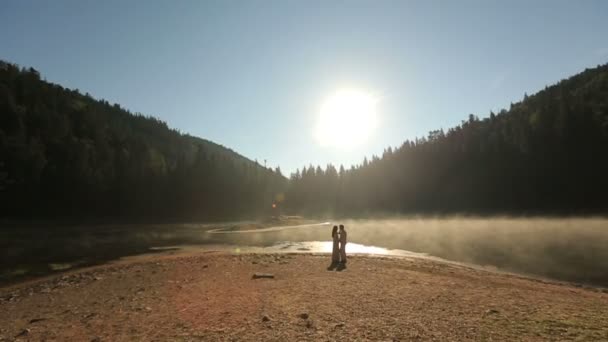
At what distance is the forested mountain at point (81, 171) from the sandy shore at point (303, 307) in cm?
8028

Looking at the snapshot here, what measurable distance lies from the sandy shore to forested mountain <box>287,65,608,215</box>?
2965 inches

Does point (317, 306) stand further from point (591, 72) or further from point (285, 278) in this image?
point (591, 72)

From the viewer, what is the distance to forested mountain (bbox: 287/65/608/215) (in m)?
81.2

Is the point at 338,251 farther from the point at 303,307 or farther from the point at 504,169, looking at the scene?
the point at 504,169

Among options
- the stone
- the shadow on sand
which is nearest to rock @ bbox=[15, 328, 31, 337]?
the stone

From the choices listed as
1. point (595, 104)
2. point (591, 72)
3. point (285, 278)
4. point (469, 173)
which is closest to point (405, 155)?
point (469, 173)

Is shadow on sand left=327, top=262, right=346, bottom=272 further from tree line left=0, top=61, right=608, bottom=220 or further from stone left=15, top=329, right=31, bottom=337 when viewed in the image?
tree line left=0, top=61, right=608, bottom=220

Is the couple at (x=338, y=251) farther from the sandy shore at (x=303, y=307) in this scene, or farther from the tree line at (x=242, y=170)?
the tree line at (x=242, y=170)

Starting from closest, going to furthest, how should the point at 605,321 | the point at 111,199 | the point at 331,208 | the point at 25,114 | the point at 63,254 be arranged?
the point at 605,321, the point at 63,254, the point at 25,114, the point at 111,199, the point at 331,208

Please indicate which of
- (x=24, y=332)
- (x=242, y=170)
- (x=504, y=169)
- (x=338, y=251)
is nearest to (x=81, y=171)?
(x=242, y=170)

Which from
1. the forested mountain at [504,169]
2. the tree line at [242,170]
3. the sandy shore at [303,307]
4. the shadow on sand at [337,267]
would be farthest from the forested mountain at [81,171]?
the shadow on sand at [337,267]

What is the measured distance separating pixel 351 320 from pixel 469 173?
120 metres

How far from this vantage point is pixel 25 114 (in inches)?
3435

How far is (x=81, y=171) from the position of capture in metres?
91.5
